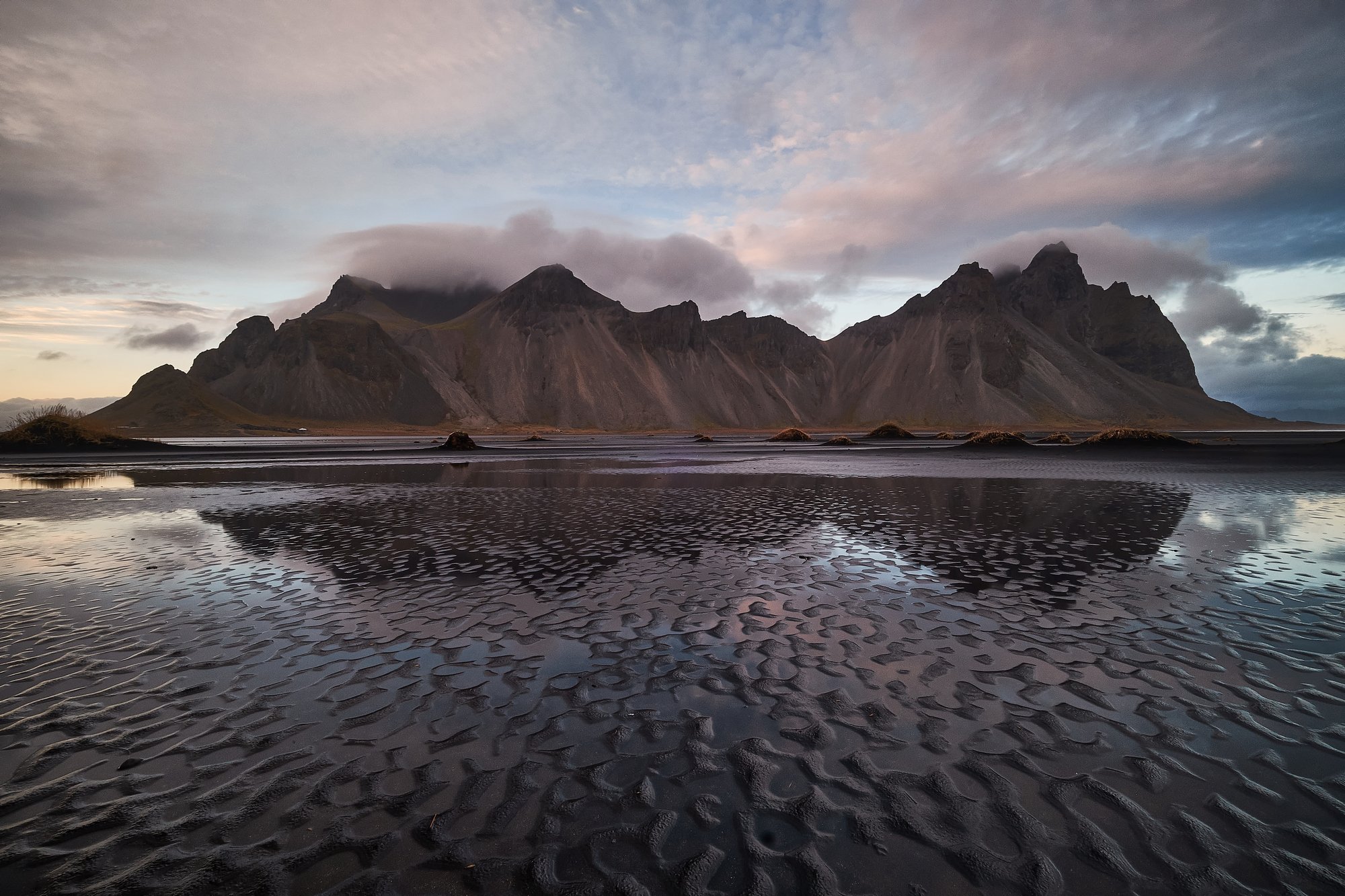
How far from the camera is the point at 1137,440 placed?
5712 centimetres

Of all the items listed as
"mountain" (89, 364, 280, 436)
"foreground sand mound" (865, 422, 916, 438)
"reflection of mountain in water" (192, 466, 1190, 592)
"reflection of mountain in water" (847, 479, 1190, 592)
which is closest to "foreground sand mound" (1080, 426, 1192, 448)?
"foreground sand mound" (865, 422, 916, 438)

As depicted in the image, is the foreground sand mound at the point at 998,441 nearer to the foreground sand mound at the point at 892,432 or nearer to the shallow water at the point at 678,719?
the foreground sand mound at the point at 892,432

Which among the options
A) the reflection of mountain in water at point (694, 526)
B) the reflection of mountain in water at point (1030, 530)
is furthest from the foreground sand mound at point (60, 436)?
the reflection of mountain in water at point (1030, 530)

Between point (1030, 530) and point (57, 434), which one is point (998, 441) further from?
point (57, 434)

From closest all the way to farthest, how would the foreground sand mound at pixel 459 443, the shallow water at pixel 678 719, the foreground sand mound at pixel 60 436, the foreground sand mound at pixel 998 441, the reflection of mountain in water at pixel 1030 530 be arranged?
the shallow water at pixel 678 719 → the reflection of mountain in water at pixel 1030 530 → the foreground sand mound at pixel 60 436 → the foreground sand mound at pixel 998 441 → the foreground sand mound at pixel 459 443

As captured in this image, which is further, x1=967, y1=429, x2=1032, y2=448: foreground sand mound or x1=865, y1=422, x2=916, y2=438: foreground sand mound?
x1=865, y1=422, x2=916, y2=438: foreground sand mound

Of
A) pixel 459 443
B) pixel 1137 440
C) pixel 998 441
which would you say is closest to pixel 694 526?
pixel 459 443

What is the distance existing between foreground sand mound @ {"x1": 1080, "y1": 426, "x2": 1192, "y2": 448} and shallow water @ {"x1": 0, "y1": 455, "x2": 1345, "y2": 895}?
166 ft

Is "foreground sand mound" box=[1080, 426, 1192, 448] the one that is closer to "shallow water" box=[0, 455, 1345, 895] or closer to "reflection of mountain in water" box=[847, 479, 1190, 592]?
"reflection of mountain in water" box=[847, 479, 1190, 592]

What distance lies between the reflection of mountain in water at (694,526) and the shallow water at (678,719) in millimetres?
268

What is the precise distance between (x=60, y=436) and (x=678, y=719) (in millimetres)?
79265

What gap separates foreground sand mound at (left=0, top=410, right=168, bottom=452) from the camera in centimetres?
5553

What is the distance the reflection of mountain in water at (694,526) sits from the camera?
1295 cm

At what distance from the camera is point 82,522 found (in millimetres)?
18469
